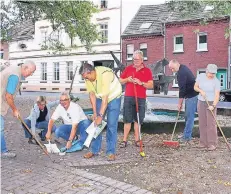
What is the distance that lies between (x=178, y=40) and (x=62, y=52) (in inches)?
461

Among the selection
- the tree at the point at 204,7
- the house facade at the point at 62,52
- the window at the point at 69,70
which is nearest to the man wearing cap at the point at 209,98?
the tree at the point at 204,7

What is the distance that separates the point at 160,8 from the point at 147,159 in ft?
95.1

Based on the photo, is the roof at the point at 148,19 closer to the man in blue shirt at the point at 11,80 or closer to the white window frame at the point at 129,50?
the white window frame at the point at 129,50

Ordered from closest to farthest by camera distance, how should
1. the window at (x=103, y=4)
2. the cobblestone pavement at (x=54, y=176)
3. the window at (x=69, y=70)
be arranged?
the cobblestone pavement at (x=54, y=176), the window at (x=103, y=4), the window at (x=69, y=70)

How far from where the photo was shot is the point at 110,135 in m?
6.04

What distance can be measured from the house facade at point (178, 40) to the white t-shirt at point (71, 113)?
21513 millimetres

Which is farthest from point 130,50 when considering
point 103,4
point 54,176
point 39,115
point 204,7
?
point 54,176

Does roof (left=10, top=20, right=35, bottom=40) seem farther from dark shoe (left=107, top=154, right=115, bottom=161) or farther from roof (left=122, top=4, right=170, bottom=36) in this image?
dark shoe (left=107, top=154, right=115, bottom=161)

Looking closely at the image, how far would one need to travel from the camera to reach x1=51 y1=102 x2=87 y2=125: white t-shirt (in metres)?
6.31

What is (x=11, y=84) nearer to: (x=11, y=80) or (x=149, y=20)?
(x=11, y=80)

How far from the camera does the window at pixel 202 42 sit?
2851 cm

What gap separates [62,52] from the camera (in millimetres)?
35875

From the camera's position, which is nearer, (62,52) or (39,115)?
(39,115)

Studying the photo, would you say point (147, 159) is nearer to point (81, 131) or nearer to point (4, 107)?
point (81, 131)
